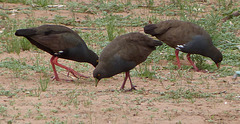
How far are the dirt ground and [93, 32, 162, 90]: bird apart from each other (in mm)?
330

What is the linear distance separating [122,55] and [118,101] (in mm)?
1066

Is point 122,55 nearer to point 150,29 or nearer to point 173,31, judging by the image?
point 150,29

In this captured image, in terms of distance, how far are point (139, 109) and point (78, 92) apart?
1284 mm

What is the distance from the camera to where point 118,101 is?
6453mm

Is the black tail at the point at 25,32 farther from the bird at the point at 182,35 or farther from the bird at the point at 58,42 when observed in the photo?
the bird at the point at 182,35

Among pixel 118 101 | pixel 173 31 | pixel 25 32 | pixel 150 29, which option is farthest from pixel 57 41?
pixel 173 31

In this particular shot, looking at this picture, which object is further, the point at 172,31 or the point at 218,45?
the point at 218,45

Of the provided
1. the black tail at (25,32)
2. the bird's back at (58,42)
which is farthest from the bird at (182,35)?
the black tail at (25,32)

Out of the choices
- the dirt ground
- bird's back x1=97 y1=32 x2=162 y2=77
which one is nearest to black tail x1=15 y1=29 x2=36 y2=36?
the dirt ground

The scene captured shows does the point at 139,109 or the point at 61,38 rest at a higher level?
the point at 61,38

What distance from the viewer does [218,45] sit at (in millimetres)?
10836

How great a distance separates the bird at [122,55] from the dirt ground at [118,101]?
1.08 feet

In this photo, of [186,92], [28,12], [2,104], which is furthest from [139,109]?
[28,12]

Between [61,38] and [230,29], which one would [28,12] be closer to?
[61,38]
